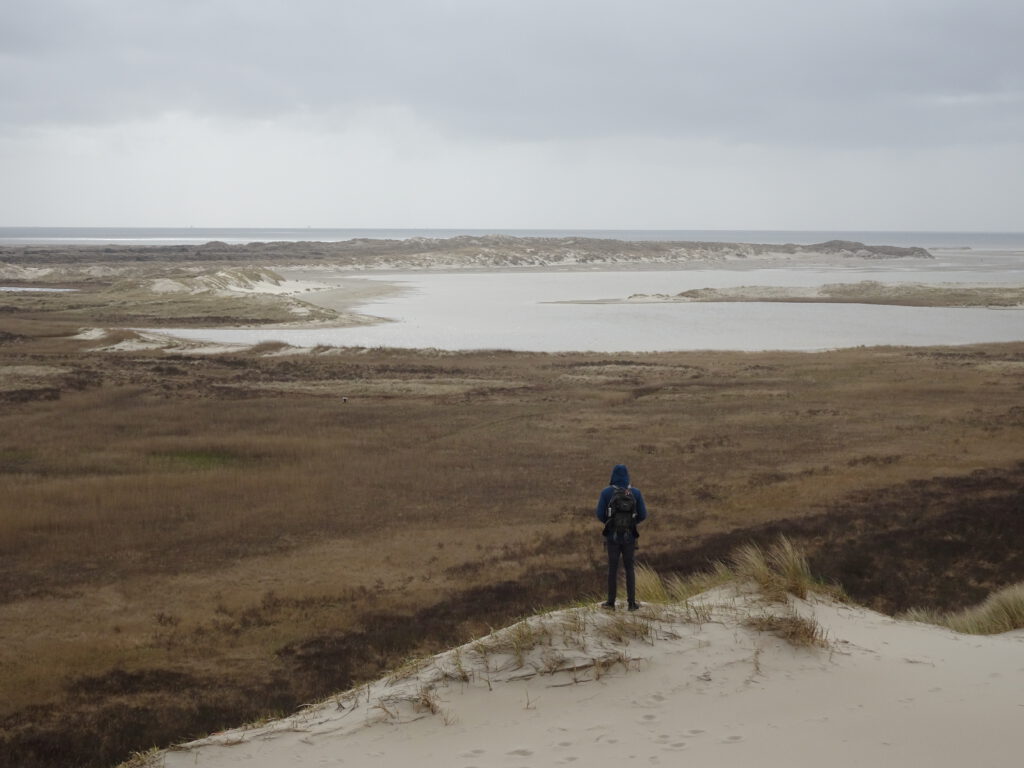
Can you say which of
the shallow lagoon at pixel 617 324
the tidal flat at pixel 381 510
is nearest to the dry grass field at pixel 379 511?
the tidal flat at pixel 381 510

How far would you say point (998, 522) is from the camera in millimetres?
15836

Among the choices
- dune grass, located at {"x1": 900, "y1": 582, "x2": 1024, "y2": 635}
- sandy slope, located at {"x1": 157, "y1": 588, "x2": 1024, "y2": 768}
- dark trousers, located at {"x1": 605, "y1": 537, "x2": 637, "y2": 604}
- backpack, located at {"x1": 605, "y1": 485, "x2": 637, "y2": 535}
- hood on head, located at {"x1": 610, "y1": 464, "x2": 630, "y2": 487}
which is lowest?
dune grass, located at {"x1": 900, "y1": 582, "x2": 1024, "y2": 635}

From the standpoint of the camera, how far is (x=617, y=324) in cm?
5862

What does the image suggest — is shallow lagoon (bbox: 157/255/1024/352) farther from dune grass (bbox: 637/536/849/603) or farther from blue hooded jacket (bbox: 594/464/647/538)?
blue hooded jacket (bbox: 594/464/647/538)

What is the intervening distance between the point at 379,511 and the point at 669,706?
1086cm

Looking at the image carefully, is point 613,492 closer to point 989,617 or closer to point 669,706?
point 669,706

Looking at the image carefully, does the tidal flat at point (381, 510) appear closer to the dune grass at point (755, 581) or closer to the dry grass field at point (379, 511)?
the dry grass field at point (379, 511)

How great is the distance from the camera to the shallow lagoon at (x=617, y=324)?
160ft

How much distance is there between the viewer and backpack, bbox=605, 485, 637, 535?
9945 millimetres

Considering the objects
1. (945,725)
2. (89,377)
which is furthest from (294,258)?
(945,725)

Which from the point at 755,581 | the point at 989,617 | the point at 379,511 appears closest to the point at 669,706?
the point at 755,581

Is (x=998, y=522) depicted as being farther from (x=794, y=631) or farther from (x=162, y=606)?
(x=162, y=606)

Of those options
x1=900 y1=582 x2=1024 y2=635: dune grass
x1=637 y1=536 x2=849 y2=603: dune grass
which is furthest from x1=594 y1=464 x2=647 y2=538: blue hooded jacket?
x1=900 y1=582 x2=1024 y2=635: dune grass

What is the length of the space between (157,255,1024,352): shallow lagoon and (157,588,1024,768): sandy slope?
3736 centimetres
